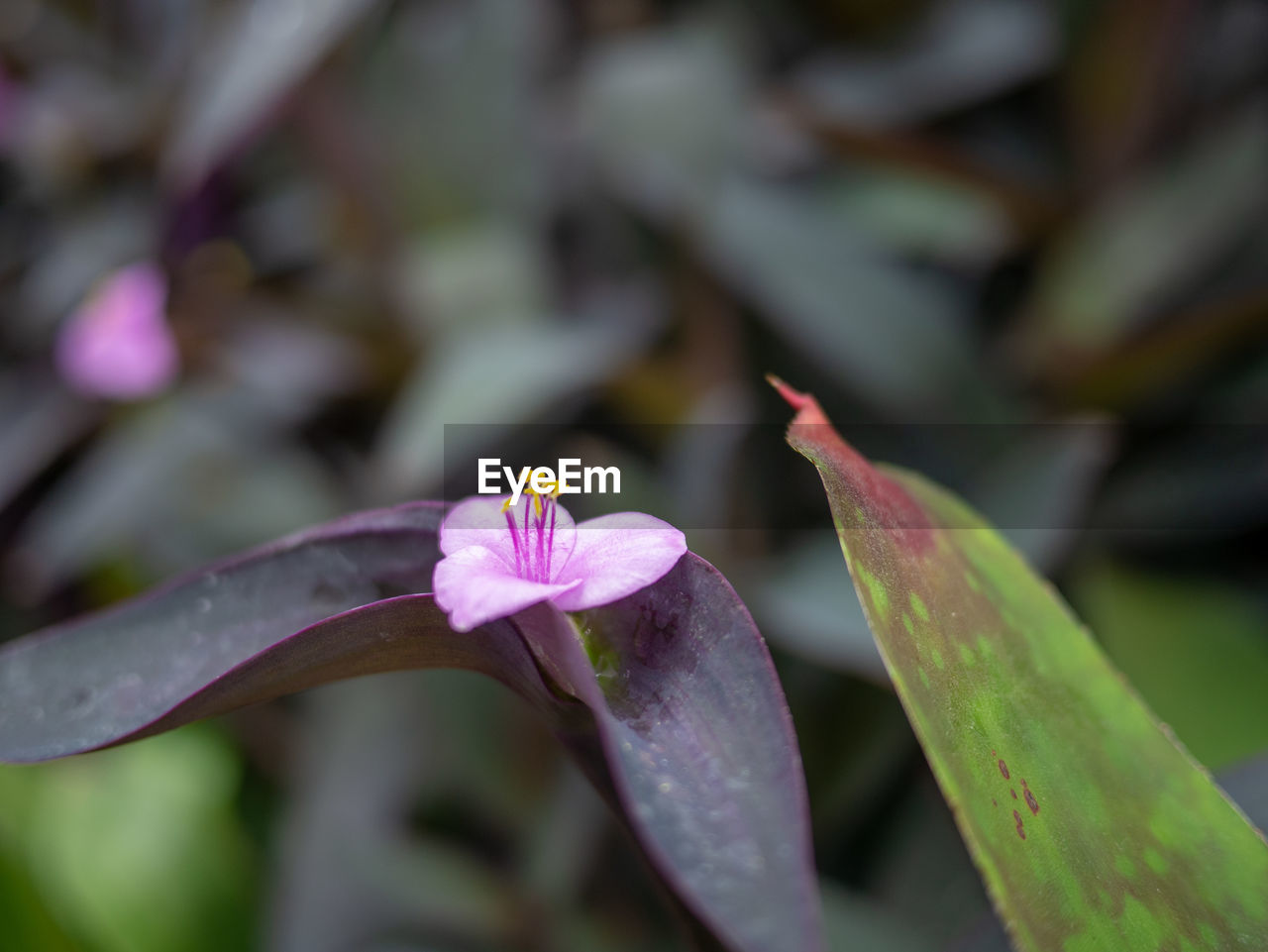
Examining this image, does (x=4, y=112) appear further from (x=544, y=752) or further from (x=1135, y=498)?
(x=1135, y=498)

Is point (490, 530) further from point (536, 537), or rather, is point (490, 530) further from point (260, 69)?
point (260, 69)

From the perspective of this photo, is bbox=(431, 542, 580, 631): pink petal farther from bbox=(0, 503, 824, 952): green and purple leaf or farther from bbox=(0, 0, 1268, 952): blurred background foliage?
bbox=(0, 0, 1268, 952): blurred background foliage

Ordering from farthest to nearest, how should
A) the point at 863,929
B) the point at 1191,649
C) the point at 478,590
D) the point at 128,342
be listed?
the point at 128,342
the point at 1191,649
the point at 863,929
the point at 478,590

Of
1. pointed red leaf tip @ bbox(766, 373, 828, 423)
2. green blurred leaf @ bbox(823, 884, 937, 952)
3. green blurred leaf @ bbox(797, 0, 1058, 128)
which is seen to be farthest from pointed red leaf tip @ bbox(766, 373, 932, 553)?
green blurred leaf @ bbox(797, 0, 1058, 128)

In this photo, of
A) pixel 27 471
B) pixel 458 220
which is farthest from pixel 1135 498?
pixel 27 471

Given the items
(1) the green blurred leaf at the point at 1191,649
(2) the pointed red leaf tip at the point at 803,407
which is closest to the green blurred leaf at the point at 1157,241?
(1) the green blurred leaf at the point at 1191,649

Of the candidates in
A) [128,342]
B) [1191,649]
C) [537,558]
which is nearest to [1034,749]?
[537,558]
